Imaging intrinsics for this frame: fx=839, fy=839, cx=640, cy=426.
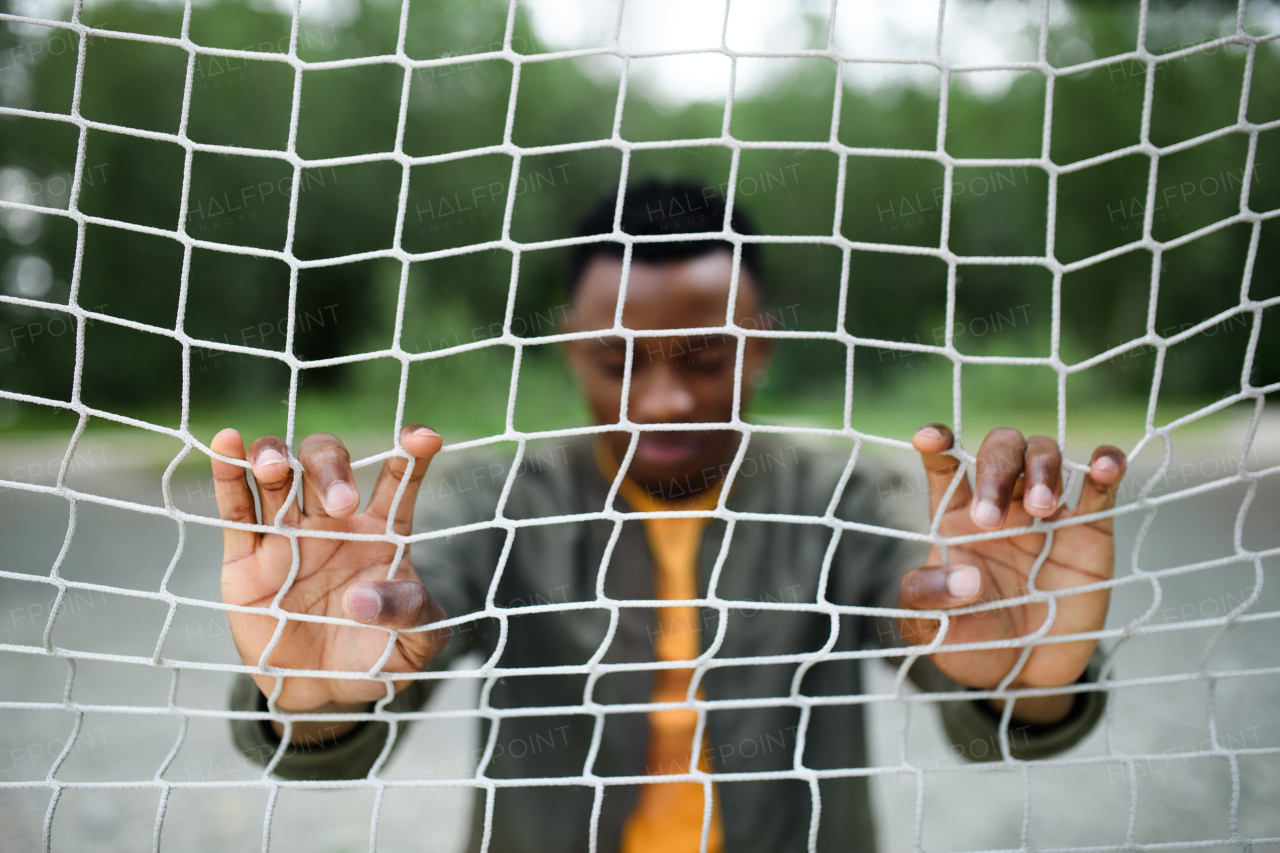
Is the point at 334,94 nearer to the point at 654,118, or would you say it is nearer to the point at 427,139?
the point at 427,139

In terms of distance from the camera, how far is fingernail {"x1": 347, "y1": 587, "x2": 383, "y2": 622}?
635 mm

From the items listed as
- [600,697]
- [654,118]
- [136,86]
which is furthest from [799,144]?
[654,118]

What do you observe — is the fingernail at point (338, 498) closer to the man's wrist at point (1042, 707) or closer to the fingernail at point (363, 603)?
the fingernail at point (363, 603)

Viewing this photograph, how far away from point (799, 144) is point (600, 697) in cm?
60

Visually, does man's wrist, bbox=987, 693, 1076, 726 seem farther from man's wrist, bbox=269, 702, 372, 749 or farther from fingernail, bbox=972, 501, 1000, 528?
man's wrist, bbox=269, 702, 372, 749

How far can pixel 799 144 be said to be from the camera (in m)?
0.76

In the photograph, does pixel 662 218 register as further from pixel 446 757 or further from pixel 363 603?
pixel 446 757

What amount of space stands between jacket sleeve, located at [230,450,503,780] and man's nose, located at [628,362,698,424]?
0.22 metres

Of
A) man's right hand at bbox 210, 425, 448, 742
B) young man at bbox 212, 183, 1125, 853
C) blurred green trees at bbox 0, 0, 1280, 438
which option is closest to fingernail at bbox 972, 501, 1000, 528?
young man at bbox 212, 183, 1125, 853

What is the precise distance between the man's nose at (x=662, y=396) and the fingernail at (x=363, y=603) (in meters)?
0.34

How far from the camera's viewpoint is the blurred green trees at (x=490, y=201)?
22.6ft

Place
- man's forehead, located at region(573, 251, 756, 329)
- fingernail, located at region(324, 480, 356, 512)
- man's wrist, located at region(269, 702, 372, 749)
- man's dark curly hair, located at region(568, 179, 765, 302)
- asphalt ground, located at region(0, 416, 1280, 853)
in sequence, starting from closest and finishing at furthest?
fingernail, located at region(324, 480, 356, 512) < man's wrist, located at region(269, 702, 372, 749) < man's forehead, located at region(573, 251, 756, 329) < man's dark curly hair, located at region(568, 179, 765, 302) < asphalt ground, located at region(0, 416, 1280, 853)

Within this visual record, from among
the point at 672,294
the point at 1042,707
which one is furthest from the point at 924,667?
the point at 672,294

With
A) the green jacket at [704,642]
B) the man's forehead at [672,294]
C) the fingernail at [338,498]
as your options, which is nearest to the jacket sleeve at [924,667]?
the green jacket at [704,642]
